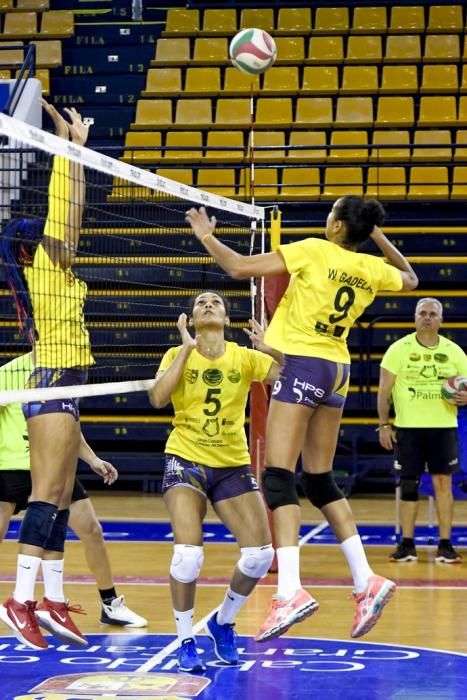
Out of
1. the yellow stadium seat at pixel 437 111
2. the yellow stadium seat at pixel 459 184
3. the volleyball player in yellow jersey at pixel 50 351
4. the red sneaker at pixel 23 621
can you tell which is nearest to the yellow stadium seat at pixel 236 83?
the yellow stadium seat at pixel 437 111

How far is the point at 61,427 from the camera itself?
19.3 feet

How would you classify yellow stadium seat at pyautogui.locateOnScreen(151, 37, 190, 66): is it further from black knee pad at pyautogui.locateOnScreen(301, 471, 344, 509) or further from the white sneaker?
black knee pad at pyautogui.locateOnScreen(301, 471, 344, 509)

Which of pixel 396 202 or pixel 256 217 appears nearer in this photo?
pixel 256 217

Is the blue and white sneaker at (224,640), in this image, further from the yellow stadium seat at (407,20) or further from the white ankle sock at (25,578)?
the yellow stadium seat at (407,20)

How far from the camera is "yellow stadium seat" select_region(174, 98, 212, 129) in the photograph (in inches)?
623

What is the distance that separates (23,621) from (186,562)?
786mm

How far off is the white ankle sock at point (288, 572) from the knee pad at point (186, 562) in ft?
1.38

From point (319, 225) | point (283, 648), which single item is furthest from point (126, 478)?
point (283, 648)

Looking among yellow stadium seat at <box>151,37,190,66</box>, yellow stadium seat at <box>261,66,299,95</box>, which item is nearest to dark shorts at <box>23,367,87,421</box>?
yellow stadium seat at <box>261,66,299,95</box>

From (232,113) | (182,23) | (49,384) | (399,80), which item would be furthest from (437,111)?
(49,384)

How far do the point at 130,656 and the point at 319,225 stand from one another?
8.84 m

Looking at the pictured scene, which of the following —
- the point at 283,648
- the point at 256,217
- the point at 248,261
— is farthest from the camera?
the point at 256,217

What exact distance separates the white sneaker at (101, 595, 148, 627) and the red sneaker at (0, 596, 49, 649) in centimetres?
122

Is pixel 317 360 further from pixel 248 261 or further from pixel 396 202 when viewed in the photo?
pixel 396 202
